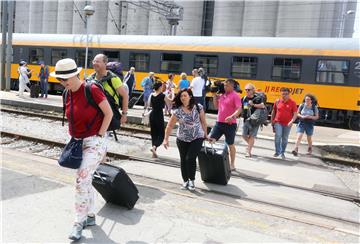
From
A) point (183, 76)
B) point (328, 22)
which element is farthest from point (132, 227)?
point (328, 22)

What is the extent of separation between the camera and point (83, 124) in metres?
4.07

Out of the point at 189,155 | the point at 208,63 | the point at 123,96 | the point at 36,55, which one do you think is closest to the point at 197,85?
the point at 208,63

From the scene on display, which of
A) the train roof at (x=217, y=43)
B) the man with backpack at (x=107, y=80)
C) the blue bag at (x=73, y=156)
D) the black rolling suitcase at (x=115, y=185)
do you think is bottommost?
the black rolling suitcase at (x=115, y=185)

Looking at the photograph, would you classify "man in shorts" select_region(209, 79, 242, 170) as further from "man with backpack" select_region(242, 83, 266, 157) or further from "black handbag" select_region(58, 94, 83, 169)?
"black handbag" select_region(58, 94, 83, 169)

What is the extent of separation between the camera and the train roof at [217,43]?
50.7ft

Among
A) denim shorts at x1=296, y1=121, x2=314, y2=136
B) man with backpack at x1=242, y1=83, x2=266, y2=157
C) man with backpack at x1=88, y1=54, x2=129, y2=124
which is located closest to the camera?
man with backpack at x1=88, y1=54, x2=129, y2=124

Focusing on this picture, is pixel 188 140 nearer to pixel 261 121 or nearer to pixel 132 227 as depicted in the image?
pixel 132 227

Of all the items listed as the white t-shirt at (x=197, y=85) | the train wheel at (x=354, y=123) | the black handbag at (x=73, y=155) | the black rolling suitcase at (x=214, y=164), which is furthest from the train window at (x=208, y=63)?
the black handbag at (x=73, y=155)

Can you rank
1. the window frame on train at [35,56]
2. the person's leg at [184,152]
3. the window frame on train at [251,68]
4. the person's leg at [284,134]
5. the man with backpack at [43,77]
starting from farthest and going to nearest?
the window frame on train at [35,56] → the man with backpack at [43,77] → the window frame on train at [251,68] → the person's leg at [284,134] → the person's leg at [184,152]

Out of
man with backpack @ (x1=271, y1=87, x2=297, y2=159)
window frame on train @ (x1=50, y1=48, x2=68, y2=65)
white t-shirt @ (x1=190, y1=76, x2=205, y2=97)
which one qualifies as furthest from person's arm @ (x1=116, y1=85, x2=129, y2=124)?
window frame on train @ (x1=50, y1=48, x2=68, y2=65)

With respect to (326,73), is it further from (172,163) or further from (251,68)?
(172,163)

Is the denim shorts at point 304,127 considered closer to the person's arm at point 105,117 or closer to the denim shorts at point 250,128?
the denim shorts at point 250,128

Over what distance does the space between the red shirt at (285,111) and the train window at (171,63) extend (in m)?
9.69

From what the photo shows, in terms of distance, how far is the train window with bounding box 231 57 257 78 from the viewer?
16734mm
